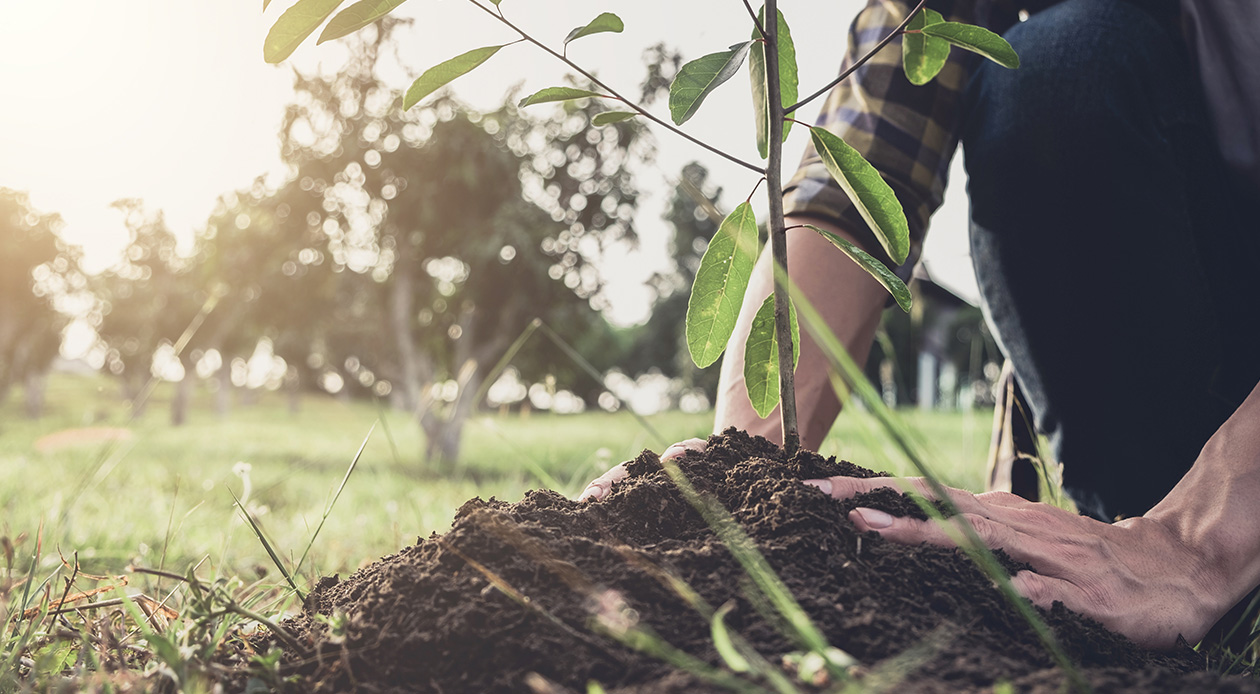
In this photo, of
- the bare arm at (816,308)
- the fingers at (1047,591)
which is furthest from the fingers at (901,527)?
the bare arm at (816,308)

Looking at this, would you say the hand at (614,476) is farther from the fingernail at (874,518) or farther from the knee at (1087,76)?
the knee at (1087,76)

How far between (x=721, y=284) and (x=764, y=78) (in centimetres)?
29

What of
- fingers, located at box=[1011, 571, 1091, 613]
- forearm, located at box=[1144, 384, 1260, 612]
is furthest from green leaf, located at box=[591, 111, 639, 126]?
forearm, located at box=[1144, 384, 1260, 612]

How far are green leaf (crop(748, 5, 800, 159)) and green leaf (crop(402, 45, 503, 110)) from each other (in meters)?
0.34

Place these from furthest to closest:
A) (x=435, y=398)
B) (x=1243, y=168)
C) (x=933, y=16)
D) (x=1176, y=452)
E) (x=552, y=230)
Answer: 1. (x=552, y=230)
2. (x=435, y=398)
3. (x=1176, y=452)
4. (x=1243, y=168)
5. (x=933, y=16)

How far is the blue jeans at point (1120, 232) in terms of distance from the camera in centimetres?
157

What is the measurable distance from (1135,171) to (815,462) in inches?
46.4

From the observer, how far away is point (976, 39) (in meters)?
0.90

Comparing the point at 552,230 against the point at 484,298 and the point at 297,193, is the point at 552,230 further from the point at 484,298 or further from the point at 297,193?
the point at 297,193

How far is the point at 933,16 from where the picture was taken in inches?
36.9

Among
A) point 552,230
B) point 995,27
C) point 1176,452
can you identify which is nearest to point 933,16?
point 995,27

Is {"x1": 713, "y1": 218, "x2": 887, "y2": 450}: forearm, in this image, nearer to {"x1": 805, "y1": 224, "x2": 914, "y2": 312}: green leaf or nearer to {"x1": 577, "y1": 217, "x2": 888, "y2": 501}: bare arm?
{"x1": 577, "y1": 217, "x2": 888, "y2": 501}: bare arm

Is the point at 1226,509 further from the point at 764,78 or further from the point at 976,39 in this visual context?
the point at 764,78

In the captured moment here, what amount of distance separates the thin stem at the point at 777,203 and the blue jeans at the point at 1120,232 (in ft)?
3.42
